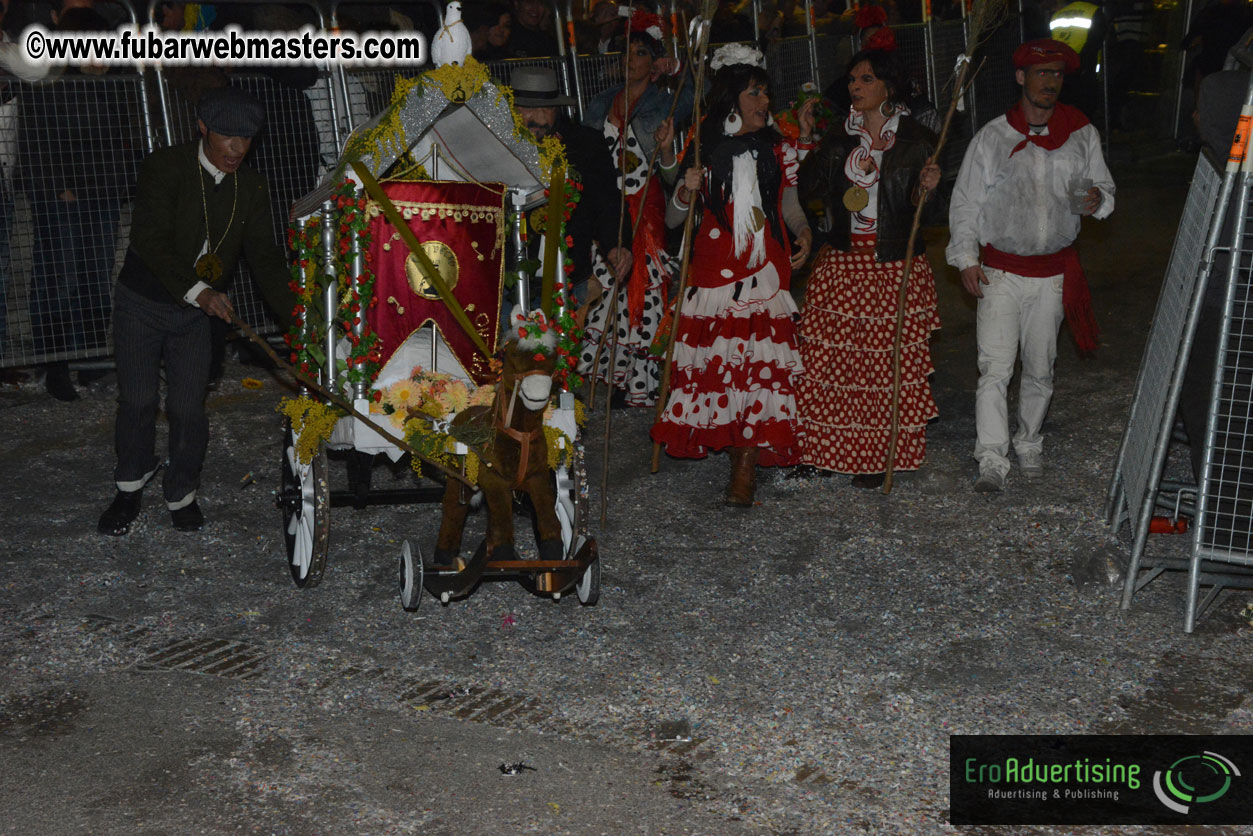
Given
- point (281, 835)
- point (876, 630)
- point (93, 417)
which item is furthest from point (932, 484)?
point (93, 417)

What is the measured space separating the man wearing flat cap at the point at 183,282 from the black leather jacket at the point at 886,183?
9.37 ft

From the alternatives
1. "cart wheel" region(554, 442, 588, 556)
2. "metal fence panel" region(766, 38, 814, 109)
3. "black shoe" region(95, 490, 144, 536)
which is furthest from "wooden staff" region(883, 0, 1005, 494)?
"metal fence panel" region(766, 38, 814, 109)

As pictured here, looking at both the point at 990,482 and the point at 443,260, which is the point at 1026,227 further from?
the point at 443,260

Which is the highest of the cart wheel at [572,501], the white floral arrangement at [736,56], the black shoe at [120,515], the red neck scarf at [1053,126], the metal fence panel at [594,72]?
the metal fence panel at [594,72]

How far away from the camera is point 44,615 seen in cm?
599

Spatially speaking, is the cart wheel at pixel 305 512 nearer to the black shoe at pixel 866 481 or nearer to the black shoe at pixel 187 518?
the black shoe at pixel 187 518

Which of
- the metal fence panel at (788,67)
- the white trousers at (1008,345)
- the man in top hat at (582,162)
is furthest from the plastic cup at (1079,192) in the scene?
the metal fence panel at (788,67)

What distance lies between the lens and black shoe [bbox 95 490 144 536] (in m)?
6.99

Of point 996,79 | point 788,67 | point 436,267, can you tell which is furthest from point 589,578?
point 996,79

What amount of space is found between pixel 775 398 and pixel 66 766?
4.01 meters

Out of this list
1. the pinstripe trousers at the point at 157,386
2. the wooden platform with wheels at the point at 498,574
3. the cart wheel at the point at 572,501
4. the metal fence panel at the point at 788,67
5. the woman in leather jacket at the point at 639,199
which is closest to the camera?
the wooden platform with wheels at the point at 498,574

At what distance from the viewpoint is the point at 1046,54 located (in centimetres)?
679

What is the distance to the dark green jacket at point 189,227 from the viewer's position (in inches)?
254

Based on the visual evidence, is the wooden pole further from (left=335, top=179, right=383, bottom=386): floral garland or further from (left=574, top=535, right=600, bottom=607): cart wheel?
(left=335, top=179, right=383, bottom=386): floral garland
